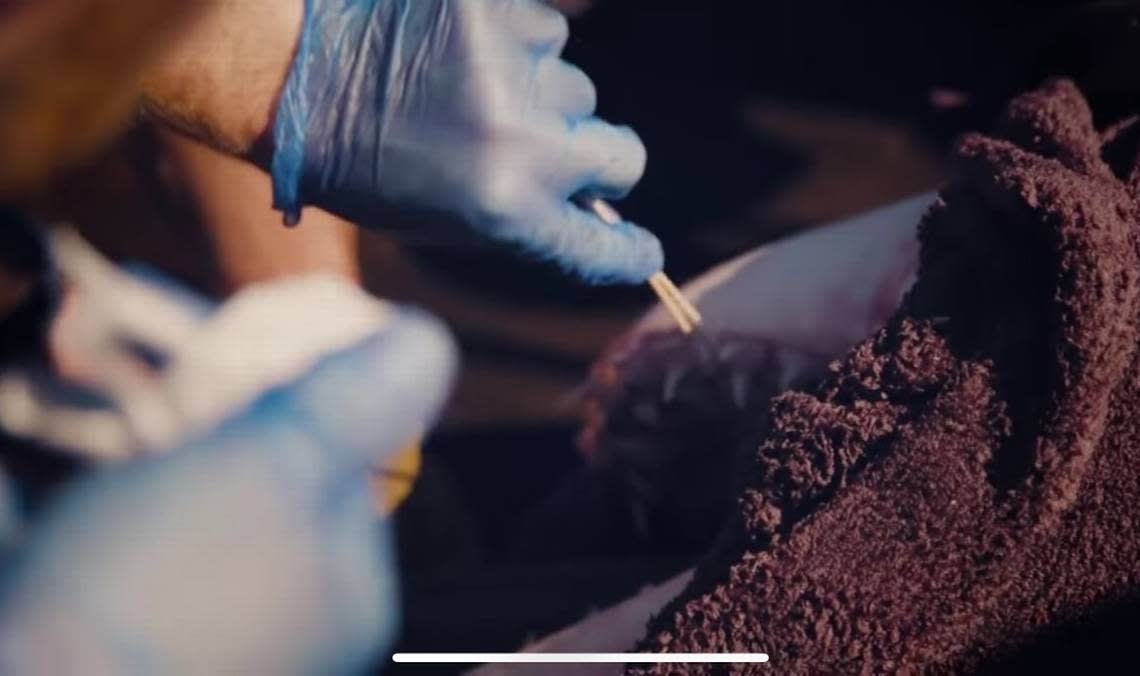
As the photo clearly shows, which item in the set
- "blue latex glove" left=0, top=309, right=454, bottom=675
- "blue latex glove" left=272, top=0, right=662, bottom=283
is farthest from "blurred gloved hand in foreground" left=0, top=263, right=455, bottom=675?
"blue latex glove" left=272, top=0, right=662, bottom=283

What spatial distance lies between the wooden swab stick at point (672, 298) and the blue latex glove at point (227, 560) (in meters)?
0.22

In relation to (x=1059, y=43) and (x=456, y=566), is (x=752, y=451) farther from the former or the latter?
(x=1059, y=43)

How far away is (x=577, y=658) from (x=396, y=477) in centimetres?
25

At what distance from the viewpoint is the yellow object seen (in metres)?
0.79

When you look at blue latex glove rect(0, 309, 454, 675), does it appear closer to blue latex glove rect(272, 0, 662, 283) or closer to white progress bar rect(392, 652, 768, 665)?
white progress bar rect(392, 652, 768, 665)

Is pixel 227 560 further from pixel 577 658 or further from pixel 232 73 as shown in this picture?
pixel 232 73

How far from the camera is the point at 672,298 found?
780mm

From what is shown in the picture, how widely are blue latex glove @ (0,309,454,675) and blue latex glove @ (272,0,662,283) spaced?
0.51 ft

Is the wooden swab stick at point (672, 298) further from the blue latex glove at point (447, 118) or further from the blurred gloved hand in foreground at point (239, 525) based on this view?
the blurred gloved hand in foreground at point (239, 525)

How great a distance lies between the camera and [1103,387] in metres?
0.50

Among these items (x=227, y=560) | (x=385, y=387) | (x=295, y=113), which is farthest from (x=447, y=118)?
(x=227, y=560)

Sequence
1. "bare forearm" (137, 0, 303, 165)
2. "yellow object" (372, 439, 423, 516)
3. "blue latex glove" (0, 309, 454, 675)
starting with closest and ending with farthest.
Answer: "blue latex glove" (0, 309, 454, 675) → "bare forearm" (137, 0, 303, 165) → "yellow object" (372, 439, 423, 516)

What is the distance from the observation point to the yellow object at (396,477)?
790 mm

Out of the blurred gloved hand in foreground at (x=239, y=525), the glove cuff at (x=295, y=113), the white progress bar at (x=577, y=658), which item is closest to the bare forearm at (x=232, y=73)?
the glove cuff at (x=295, y=113)
